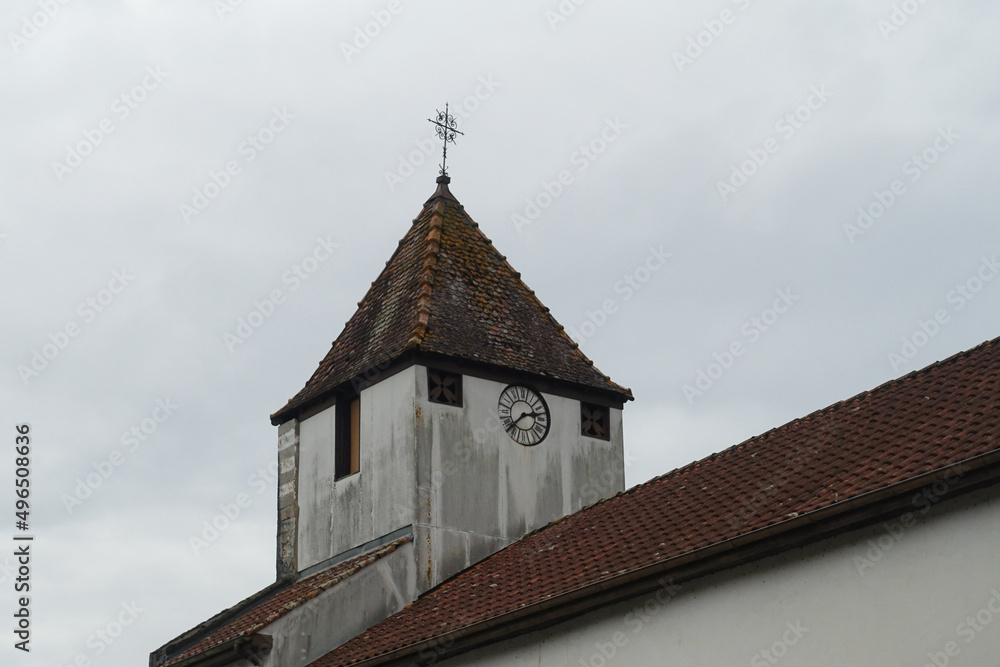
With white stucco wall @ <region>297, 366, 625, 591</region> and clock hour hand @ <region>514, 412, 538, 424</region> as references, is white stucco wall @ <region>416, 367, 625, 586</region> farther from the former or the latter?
clock hour hand @ <region>514, 412, 538, 424</region>

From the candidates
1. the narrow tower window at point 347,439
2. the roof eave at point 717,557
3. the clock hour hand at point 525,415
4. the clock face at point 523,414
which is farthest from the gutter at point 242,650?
the clock hour hand at point 525,415

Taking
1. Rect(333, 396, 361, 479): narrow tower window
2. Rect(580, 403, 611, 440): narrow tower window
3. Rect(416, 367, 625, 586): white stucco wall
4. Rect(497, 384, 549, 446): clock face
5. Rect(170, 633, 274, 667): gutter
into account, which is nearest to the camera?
Rect(170, 633, 274, 667): gutter

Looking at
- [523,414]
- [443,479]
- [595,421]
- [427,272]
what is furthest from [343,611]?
[427,272]

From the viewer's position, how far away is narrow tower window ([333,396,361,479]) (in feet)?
67.1

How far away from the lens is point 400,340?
20000 mm

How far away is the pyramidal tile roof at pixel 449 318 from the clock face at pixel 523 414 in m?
0.38

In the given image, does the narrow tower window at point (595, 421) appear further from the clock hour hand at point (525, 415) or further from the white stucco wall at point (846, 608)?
the white stucco wall at point (846, 608)

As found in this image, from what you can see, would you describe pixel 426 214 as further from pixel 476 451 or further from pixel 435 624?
pixel 435 624

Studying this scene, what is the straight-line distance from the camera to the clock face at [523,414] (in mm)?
20094

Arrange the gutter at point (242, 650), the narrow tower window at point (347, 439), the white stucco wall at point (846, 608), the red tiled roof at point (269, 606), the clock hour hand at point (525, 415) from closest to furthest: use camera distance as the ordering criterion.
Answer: the white stucco wall at point (846, 608), the gutter at point (242, 650), the red tiled roof at point (269, 606), the clock hour hand at point (525, 415), the narrow tower window at point (347, 439)

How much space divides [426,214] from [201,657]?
9091 mm

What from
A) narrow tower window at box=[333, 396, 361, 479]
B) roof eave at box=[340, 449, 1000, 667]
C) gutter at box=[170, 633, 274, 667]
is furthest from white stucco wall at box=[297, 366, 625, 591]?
roof eave at box=[340, 449, 1000, 667]

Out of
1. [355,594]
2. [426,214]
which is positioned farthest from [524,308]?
[355,594]

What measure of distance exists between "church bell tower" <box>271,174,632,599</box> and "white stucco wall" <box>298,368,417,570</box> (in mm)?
23
